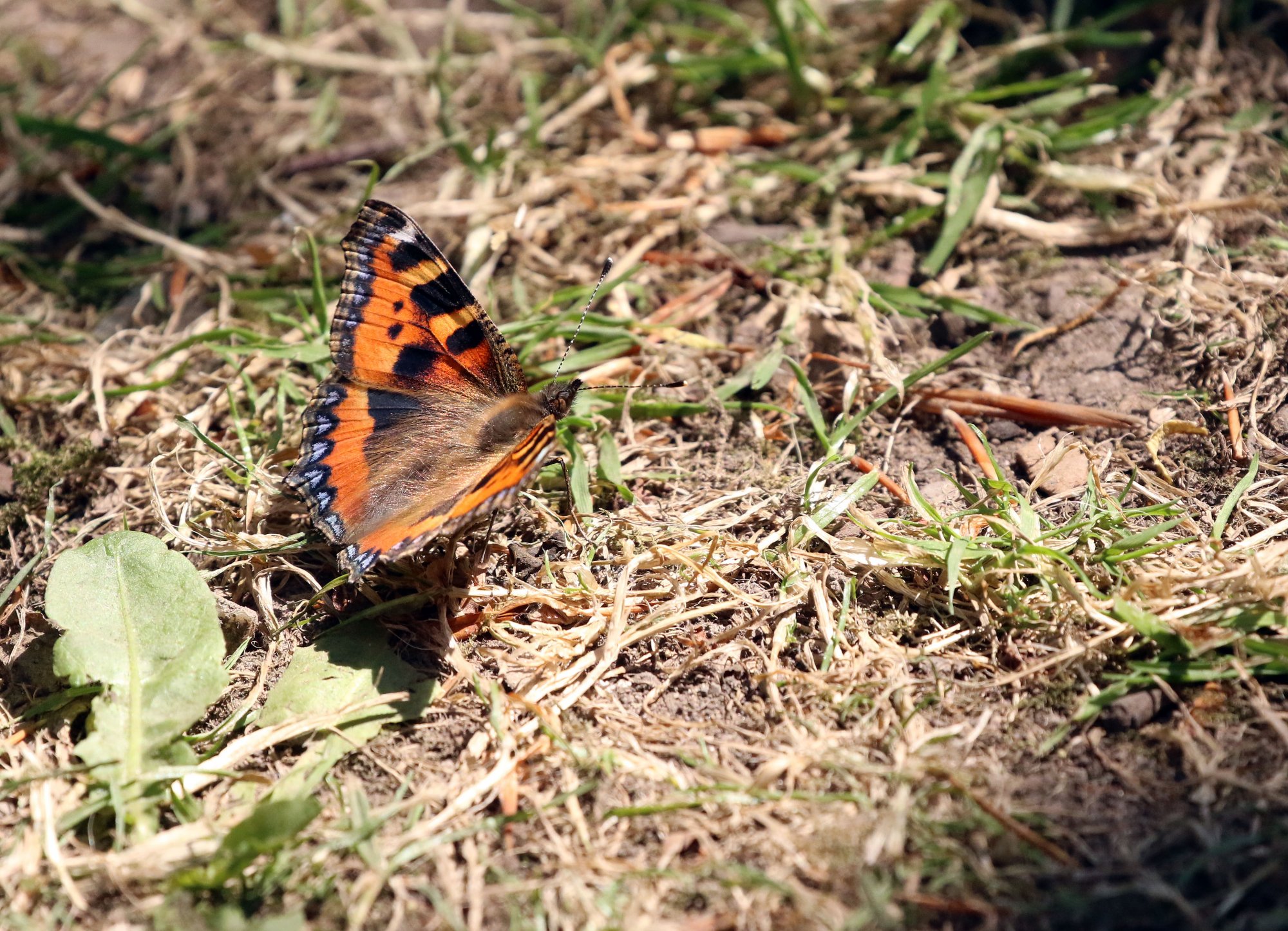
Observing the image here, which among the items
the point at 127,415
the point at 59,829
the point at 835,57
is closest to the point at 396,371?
the point at 127,415

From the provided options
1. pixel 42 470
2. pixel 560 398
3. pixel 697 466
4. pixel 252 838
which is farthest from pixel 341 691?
pixel 42 470

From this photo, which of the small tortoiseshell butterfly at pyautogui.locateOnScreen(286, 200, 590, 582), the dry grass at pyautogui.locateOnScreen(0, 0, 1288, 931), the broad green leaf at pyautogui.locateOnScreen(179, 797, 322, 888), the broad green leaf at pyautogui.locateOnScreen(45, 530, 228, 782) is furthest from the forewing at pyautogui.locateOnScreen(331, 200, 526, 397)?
the broad green leaf at pyautogui.locateOnScreen(179, 797, 322, 888)

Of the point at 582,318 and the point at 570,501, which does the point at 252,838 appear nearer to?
the point at 570,501

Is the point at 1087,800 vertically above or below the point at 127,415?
below

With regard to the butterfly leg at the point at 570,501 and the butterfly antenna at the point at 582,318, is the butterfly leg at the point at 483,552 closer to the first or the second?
the butterfly leg at the point at 570,501

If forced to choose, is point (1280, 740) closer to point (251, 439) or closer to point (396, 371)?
point (396, 371)

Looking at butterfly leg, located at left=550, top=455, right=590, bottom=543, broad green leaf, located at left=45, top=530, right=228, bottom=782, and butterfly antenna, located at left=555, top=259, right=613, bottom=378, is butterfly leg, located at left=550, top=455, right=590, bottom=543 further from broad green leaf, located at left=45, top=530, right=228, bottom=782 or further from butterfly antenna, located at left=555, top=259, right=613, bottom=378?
broad green leaf, located at left=45, top=530, right=228, bottom=782

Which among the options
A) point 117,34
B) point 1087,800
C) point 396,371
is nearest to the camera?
point 1087,800
